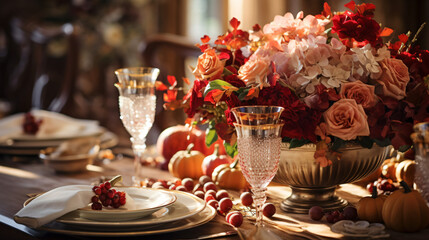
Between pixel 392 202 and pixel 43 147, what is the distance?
1.33 metres

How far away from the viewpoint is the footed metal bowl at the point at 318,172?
3.83ft

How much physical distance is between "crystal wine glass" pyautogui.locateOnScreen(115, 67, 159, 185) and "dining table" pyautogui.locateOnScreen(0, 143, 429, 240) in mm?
168

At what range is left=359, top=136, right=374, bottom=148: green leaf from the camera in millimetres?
1137

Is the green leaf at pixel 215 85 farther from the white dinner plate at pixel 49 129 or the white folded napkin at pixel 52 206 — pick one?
the white dinner plate at pixel 49 129

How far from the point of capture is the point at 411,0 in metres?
4.59

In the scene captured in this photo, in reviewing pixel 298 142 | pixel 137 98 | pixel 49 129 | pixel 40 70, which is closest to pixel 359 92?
pixel 298 142

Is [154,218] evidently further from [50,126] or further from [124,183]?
[50,126]

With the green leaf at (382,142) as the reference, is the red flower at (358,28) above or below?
above

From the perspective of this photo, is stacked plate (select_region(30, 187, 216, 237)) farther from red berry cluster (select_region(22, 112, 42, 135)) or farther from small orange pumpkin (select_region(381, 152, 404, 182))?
red berry cluster (select_region(22, 112, 42, 135))

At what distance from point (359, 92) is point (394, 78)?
88 mm

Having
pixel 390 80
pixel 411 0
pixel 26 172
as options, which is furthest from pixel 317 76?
pixel 411 0

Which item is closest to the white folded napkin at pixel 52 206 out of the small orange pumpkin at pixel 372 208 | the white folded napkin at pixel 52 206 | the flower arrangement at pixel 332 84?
the white folded napkin at pixel 52 206

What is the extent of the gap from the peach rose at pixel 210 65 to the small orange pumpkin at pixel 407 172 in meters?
0.55

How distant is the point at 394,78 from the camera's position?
3.74 ft
